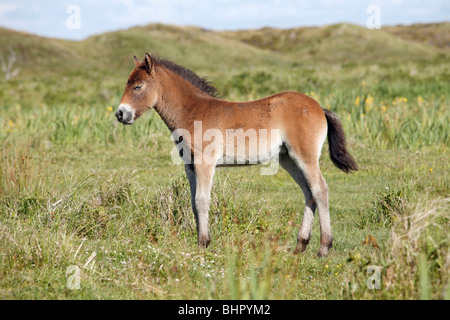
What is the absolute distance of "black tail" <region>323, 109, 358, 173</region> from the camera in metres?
6.64

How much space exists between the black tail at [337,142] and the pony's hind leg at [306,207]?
572 millimetres

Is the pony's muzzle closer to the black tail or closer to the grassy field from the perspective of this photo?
the grassy field

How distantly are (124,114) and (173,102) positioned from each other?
707 mm

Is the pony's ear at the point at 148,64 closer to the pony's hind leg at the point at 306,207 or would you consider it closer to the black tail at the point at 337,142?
the pony's hind leg at the point at 306,207

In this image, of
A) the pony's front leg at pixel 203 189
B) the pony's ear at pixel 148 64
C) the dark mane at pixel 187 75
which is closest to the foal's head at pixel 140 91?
the pony's ear at pixel 148 64

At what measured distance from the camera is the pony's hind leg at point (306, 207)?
631 cm

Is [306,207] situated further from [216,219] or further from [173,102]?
[173,102]

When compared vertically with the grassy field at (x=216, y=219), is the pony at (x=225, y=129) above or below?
above

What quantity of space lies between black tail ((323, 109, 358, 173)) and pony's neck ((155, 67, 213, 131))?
5.82ft

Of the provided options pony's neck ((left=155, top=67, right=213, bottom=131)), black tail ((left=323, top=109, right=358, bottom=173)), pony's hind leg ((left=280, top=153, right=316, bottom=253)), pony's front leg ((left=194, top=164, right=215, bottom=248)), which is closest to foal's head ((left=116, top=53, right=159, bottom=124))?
pony's neck ((left=155, top=67, right=213, bottom=131))

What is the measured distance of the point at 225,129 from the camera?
621 centimetres

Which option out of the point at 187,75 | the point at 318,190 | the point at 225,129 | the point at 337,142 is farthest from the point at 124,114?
the point at 337,142
